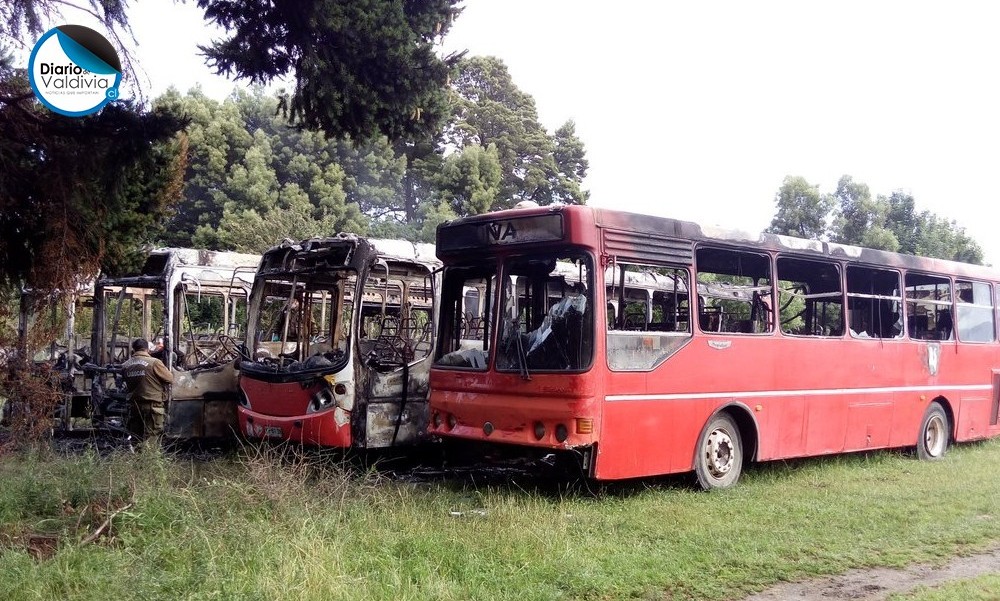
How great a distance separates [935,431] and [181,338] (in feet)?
35.5

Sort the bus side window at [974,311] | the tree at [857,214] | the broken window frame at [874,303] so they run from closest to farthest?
the broken window frame at [874,303], the bus side window at [974,311], the tree at [857,214]

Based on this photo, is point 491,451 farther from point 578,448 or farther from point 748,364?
point 748,364

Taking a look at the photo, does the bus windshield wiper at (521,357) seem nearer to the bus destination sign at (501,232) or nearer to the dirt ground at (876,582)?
the bus destination sign at (501,232)

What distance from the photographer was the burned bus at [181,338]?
1056 centimetres

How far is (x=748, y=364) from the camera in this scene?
9.20 metres

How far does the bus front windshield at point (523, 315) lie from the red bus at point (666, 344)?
18 millimetres

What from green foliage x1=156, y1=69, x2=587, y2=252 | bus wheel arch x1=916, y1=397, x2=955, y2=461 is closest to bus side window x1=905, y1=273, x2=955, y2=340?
bus wheel arch x1=916, y1=397, x2=955, y2=461

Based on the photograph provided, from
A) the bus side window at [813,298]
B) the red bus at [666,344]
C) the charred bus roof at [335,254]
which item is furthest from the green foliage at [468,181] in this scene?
the bus side window at [813,298]

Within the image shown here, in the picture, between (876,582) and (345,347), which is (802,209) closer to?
(345,347)

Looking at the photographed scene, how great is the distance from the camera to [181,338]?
11.7 metres

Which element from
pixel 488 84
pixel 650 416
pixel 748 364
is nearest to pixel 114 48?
pixel 650 416

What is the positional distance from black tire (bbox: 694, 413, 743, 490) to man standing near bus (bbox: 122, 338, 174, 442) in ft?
20.8

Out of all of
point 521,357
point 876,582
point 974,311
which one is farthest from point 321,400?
point 974,311

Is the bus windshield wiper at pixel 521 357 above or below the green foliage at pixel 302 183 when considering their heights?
below
